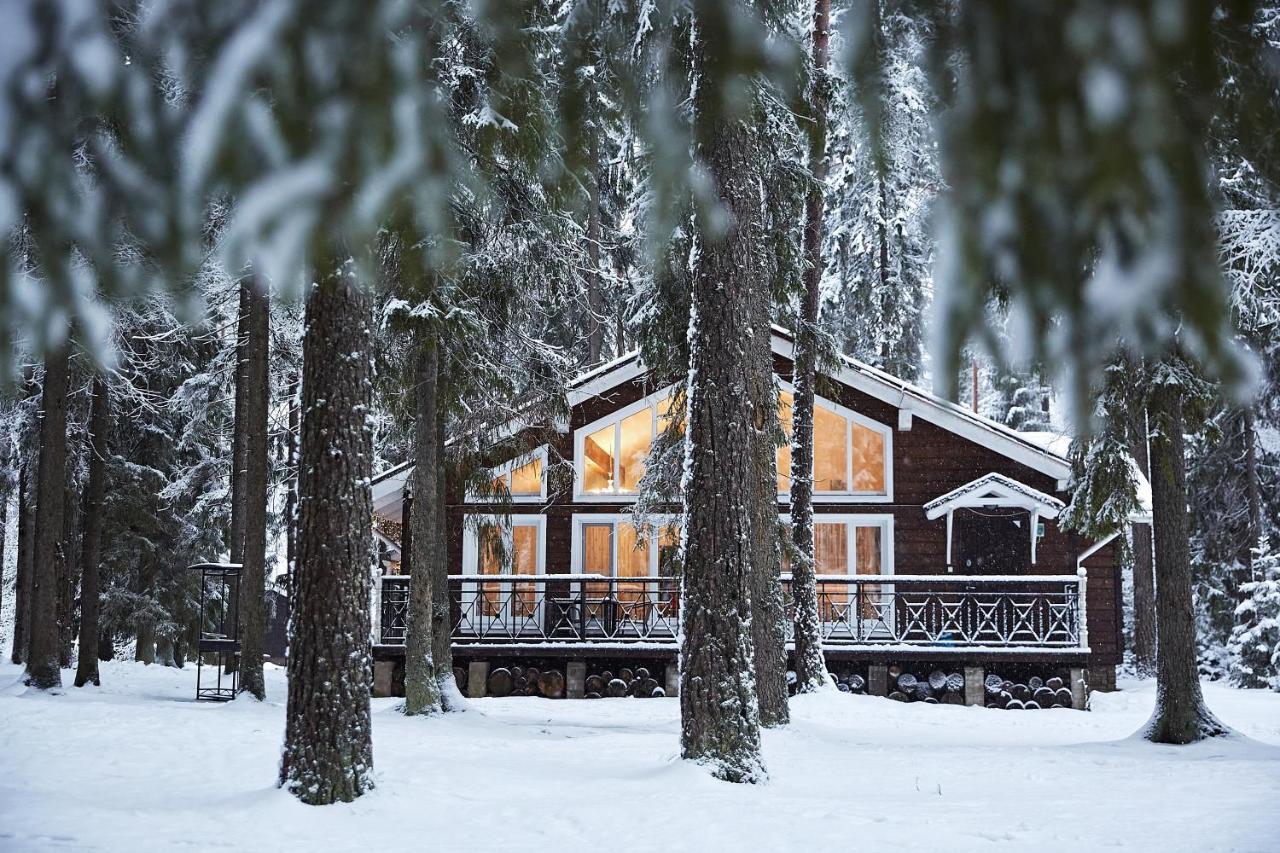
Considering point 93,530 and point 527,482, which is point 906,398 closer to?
point 527,482

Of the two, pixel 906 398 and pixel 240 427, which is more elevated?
pixel 906 398

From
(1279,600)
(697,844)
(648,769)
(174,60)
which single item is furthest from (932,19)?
(1279,600)

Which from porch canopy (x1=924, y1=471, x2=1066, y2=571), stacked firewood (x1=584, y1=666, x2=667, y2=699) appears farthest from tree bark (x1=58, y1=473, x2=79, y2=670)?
porch canopy (x1=924, y1=471, x2=1066, y2=571)

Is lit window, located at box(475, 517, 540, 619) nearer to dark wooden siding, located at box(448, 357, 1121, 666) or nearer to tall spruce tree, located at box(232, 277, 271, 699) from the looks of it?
dark wooden siding, located at box(448, 357, 1121, 666)

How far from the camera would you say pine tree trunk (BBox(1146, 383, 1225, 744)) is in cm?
1152

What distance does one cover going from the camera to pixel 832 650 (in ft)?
56.9

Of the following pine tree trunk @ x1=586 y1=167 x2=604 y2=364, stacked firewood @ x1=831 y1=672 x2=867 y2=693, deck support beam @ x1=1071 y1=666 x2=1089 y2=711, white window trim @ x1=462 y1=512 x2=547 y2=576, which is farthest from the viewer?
pine tree trunk @ x1=586 y1=167 x2=604 y2=364

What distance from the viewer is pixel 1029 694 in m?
17.1

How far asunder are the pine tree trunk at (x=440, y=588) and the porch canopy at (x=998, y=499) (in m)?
8.36

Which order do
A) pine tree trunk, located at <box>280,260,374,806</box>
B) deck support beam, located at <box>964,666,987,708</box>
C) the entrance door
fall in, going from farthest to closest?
the entrance door, deck support beam, located at <box>964,666,987,708</box>, pine tree trunk, located at <box>280,260,374,806</box>

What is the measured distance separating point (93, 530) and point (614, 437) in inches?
347

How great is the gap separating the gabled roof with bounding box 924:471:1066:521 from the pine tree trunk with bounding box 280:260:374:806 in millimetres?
13101

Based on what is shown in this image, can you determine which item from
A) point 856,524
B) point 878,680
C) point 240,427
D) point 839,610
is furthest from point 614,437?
point 240,427

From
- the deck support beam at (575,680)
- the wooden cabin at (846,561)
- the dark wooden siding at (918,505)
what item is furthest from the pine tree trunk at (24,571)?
the deck support beam at (575,680)
